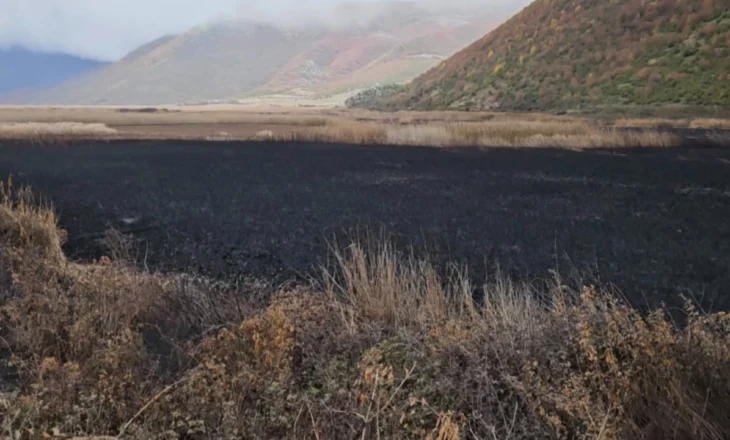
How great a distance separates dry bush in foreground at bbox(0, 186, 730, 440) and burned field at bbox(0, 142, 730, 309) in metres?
2.16

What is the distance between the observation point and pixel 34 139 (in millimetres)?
26375

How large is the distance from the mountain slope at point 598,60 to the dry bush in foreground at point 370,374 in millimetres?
28723

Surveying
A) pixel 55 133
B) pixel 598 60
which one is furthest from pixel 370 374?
pixel 598 60

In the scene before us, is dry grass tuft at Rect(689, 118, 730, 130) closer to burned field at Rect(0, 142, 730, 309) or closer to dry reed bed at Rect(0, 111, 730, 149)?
dry reed bed at Rect(0, 111, 730, 149)

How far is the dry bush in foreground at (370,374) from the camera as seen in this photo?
2588mm

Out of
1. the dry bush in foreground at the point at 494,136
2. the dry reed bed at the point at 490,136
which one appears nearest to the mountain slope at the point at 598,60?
the dry reed bed at the point at 490,136

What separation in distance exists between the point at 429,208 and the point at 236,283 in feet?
16.4

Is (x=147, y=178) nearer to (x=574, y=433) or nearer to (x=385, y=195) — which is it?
(x=385, y=195)

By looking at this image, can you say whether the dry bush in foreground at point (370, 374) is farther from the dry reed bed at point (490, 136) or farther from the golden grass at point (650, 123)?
the golden grass at point (650, 123)

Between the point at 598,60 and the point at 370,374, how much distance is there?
37.5 meters

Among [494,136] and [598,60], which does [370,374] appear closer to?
[494,136]

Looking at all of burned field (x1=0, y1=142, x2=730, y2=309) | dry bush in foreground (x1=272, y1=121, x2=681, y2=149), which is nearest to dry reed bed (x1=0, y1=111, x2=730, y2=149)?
dry bush in foreground (x1=272, y1=121, x2=681, y2=149)

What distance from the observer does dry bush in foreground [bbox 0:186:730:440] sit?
2.59 meters

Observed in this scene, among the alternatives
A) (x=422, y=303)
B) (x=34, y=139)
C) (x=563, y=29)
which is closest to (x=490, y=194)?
(x=422, y=303)
